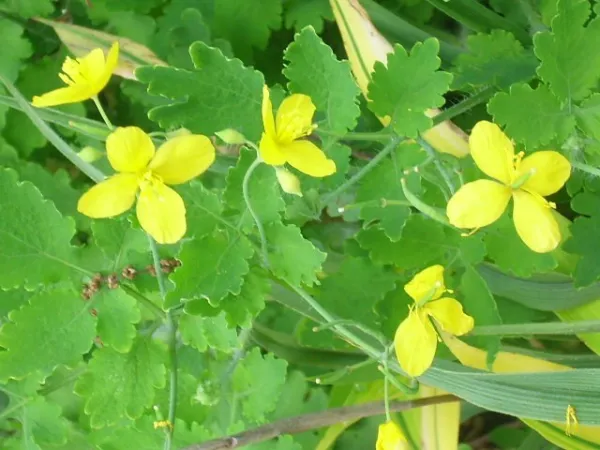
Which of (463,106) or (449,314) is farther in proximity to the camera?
(463,106)

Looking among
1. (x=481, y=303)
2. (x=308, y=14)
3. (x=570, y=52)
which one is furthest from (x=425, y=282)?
(x=308, y=14)

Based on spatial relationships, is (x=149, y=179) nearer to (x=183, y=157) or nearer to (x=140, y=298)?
(x=183, y=157)

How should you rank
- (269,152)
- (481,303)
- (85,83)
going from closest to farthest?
(269,152)
(85,83)
(481,303)

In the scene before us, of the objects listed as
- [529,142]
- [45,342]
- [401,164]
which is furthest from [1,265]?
[529,142]

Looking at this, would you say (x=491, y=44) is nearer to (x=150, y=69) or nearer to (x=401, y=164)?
(x=401, y=164)

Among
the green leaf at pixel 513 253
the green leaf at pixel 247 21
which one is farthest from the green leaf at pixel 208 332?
the green leaf at pixel 247 21

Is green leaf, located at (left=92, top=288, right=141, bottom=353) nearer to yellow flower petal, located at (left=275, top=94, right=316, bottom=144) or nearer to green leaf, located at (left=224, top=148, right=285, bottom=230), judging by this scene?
green leaf, located at (left=224, top=148, right=285, bottom=230)
